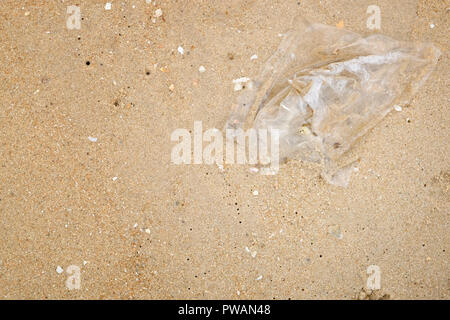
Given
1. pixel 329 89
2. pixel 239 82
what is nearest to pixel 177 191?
pixel 239 82

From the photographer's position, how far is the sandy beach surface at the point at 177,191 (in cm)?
285

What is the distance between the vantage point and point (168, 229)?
2.86m

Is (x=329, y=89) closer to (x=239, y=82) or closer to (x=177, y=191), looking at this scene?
(x=239, y=82)

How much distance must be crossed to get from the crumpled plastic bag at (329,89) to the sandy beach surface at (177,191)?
85mm

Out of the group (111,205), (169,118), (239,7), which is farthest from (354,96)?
(111,205)

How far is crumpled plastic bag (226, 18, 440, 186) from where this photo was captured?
285cm

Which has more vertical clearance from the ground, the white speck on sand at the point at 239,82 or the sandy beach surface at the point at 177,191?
the white speck on sand at the point at 239,82

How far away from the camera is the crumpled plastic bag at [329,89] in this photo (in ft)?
9.36

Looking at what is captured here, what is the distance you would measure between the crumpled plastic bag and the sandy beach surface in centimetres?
9

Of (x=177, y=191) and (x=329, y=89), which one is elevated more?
(x=329, y=89)

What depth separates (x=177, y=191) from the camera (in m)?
2.86

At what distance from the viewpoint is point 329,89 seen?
2.85 metres

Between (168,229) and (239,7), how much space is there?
1602mm

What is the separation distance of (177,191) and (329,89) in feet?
4.07
